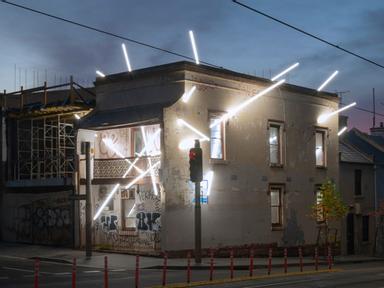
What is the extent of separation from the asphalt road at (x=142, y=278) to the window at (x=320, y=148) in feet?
39.5

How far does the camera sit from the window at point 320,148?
3478 centimetres

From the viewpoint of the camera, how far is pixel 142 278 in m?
19.6

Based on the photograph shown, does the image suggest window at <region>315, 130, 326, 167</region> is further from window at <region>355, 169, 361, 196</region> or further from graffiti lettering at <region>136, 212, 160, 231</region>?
graffiti lettering at <region>136, 212, 160, 231</region>

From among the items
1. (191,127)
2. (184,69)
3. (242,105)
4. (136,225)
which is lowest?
(136,225)

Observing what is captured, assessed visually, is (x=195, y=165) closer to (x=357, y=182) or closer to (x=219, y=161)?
(x=219, y=161)

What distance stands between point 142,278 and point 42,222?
12992 millimetres

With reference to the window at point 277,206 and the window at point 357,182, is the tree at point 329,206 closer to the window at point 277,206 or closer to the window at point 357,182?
the window at point 277,206

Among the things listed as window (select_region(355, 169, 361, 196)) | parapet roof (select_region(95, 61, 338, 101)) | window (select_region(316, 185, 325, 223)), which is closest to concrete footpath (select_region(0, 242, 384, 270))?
window (select_region(316, 185, 325, 223))

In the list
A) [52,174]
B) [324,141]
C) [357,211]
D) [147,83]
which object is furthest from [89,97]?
[357,211]

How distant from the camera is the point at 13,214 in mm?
33094

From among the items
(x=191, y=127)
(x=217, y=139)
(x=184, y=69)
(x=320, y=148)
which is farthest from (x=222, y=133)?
(x=320, y=148)

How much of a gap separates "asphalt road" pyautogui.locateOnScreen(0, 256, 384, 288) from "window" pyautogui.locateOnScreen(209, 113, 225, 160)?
6521 mm

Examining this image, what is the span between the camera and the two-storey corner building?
26844mm

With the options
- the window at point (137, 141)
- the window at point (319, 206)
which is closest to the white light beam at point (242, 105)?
the window at point (137, 141)
